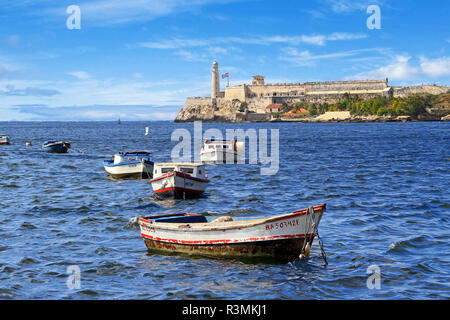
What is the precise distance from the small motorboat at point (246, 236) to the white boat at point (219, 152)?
1369 inches

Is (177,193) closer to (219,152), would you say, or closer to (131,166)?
(131,166)

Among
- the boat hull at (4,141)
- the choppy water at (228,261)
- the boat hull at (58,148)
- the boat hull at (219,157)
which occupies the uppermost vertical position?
the boat hull at (4,141)

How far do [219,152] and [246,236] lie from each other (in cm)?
3639

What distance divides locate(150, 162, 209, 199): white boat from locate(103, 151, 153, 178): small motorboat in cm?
739

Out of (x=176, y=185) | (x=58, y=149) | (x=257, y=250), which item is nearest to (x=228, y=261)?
(x=257, y=250)

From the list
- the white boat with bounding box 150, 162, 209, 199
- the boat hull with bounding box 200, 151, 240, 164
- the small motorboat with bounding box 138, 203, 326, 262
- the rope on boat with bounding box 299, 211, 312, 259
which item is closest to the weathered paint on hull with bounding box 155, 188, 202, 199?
the white boat with bounding box 150, 162, 209, 199

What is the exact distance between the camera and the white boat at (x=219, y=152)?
5150 centimetres

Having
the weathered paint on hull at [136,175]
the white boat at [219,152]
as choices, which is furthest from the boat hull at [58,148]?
the weathered paint on hull at [136,175]

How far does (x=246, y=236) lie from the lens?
50.3ft

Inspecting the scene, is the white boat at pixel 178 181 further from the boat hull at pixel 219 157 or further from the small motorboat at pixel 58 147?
the small motorboat at pixel 58 147
